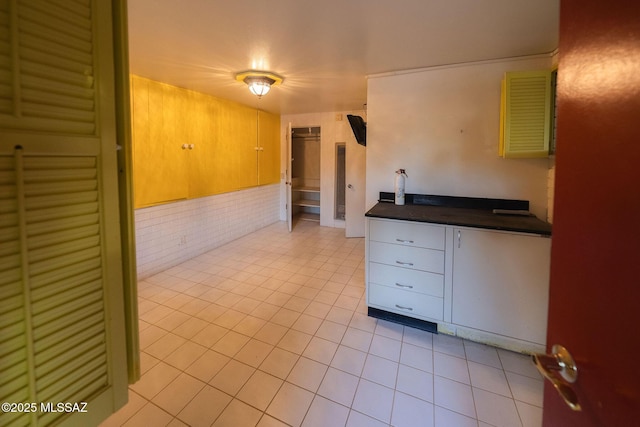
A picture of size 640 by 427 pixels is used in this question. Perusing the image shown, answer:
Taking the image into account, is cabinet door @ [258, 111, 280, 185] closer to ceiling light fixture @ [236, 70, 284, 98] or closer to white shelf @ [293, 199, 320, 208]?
white shelf @ [293, 199, 320, 208]

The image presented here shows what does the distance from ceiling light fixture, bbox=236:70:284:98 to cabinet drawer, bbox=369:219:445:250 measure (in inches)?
74.0

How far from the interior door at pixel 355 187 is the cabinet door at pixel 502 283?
9.67 feet

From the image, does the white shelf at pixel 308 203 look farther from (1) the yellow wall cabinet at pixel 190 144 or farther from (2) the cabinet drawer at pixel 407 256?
(2) the cabinet drawer at pixel 407 256

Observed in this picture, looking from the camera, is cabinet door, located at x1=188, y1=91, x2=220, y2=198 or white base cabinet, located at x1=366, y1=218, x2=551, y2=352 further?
cabinet door, located at x1=188, y1=91, x2=220, y2=198

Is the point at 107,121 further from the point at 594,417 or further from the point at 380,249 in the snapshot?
the point at 380,249

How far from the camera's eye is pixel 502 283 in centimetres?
199

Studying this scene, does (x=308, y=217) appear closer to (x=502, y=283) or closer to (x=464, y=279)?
(x=464, y=279)

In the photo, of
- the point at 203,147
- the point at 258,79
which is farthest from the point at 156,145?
the point at 258,79

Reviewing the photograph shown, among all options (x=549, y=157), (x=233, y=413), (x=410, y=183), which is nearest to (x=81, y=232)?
(x=233, y=413)

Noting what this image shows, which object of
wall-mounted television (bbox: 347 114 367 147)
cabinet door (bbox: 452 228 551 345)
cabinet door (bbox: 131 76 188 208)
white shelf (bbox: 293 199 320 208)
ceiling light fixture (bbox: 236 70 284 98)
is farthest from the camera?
white shelf (bbox: 293 199 320 208)

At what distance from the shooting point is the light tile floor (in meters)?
1.52

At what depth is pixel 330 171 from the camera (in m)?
5.41

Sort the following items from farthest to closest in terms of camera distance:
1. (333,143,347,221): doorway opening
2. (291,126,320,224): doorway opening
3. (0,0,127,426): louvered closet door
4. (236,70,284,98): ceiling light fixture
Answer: (291,126,320,224): doorway opening, (333,143,347,221): doorway opening, (236,70,284,98): ceiling light fixture, (0,0,127,426): louvered closet door

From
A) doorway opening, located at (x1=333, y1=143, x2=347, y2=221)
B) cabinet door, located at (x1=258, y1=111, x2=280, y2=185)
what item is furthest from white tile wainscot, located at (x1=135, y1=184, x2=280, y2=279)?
doorway opening, located at (x1=333, y1=143, x2=347, y2=221)
